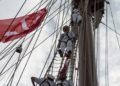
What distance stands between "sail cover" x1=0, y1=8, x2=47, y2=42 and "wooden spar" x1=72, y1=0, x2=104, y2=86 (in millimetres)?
1576

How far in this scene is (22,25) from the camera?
39.0 feet

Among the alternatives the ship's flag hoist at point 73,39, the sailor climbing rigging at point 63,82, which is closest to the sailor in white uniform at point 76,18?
the ship's flag hoist at point 73,39

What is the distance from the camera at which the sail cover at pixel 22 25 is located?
11.6 metres

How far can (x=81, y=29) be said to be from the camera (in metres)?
9.82

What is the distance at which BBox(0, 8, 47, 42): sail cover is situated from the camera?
11.6m

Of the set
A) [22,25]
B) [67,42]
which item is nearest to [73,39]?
[67,42]

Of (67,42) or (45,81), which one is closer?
(45,81)

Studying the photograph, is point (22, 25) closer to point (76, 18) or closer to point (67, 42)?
point (76, 18)

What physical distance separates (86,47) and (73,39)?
23.3 inches

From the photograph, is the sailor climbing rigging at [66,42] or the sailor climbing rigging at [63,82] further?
the sailor climbing rigging at [66,42]

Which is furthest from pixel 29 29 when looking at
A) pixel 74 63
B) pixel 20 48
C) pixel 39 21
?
pixel 74 63

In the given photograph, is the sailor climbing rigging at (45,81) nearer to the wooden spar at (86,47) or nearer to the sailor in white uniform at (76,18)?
the wooden spar at (86,47)

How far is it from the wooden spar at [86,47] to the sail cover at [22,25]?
1.58 metres

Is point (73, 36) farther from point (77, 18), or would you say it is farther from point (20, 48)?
point (20, 48)
